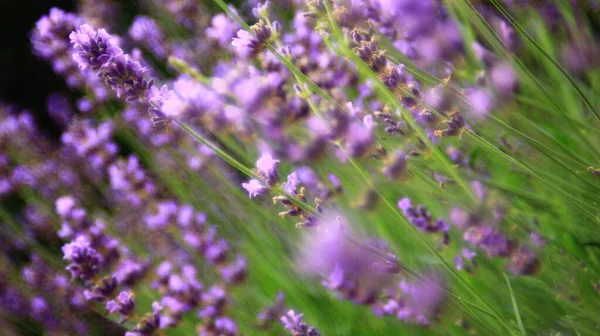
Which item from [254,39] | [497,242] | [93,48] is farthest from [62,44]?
[497,242]

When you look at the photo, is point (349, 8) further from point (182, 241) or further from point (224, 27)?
point (182, 241)

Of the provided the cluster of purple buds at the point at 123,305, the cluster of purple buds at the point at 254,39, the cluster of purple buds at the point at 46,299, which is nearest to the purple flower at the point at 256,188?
the cluster of purple buds at the point at 254,39

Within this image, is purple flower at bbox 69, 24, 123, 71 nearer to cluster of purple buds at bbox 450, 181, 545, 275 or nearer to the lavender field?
the lavender field

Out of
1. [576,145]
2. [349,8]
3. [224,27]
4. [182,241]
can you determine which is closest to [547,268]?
[576,145]

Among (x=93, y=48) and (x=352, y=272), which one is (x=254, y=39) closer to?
(x=93, y=48)

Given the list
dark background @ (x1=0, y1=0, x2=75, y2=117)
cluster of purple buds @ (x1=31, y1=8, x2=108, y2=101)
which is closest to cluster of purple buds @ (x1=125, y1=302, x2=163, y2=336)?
cluster of purple buds @ (x1=31, y1=8, x2=108, y2=101)
